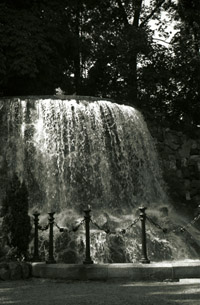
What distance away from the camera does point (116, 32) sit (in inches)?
987

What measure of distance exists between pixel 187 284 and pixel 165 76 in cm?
1668

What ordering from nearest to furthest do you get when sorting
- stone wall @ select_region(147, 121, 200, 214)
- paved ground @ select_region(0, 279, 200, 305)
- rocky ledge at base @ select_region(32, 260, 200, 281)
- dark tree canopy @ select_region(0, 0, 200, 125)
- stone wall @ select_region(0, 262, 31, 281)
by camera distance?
paved ground @ select_region(0, 279, 200, 305) < rocky ledge at base @ select_region(32, 260, 200, 281) < stone wall @ select_region(0, 262, 31, 281) < stone wall @ select_region(147, 121, 200, 214) < dark tree canopy @ select_region(0, 0, 200, 125)

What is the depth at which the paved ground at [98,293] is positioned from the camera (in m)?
6.14

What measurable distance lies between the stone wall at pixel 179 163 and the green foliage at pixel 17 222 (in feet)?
29.3

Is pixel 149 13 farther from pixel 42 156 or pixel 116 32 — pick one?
pixel 42 156

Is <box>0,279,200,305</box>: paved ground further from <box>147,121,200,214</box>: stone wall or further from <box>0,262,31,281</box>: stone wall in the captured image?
<box>147,121,200,214</box>: stone wall

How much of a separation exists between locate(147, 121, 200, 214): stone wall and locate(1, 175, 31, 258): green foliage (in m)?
8.94

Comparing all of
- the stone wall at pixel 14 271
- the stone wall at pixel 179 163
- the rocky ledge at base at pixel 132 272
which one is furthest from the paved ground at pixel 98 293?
the stone wall at pixel 179 163

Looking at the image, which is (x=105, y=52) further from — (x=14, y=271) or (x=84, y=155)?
(x=14, y=271)

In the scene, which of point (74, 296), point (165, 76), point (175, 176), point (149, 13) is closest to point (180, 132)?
point (175, 176)

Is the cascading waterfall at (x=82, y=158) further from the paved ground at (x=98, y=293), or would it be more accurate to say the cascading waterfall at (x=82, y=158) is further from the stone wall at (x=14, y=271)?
the paved ground at (x=98, y=293)

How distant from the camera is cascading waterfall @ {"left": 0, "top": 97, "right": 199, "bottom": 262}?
1471 cm

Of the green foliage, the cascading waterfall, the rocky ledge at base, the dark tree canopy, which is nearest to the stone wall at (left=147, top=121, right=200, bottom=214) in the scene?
the cascading waterfall

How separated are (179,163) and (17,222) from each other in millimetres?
10607
